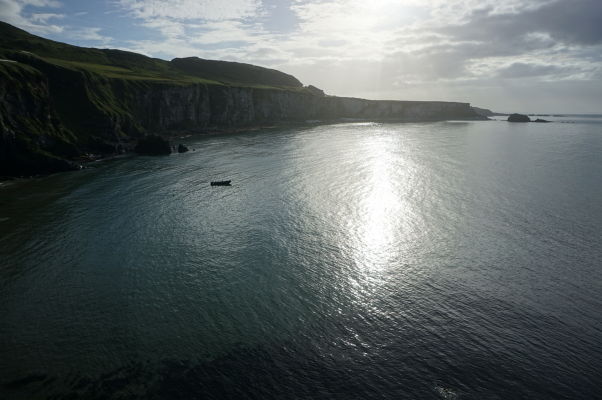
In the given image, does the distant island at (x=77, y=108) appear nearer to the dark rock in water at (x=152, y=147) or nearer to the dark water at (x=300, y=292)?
the dark rock in water at (x=152, y=147)

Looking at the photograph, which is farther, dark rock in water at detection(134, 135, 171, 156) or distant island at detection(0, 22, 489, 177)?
dark rock in water at detection(134, 135, 171, 156)

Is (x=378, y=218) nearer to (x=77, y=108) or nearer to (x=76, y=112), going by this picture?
(x=76, y=112)

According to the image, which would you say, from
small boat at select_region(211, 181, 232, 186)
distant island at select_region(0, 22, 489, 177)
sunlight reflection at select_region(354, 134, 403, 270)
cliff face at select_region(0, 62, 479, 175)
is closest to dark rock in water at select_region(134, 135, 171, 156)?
distant island at select_region(0, 22, 489, 177)

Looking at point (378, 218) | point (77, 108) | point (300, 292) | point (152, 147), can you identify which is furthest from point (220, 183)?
point (77, 108)

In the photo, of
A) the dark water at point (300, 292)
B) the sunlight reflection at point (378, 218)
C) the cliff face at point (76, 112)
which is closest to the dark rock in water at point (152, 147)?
the cliff face at point (76, 112)

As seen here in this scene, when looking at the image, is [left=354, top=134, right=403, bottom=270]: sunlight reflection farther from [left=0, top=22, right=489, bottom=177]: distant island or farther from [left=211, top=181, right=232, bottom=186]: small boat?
[left=0, top=22, right=489, bottom=177]: distant island

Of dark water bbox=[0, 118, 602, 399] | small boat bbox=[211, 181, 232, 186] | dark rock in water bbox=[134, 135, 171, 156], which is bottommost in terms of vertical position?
dark water bbox=[0, 118, 602, 399]
